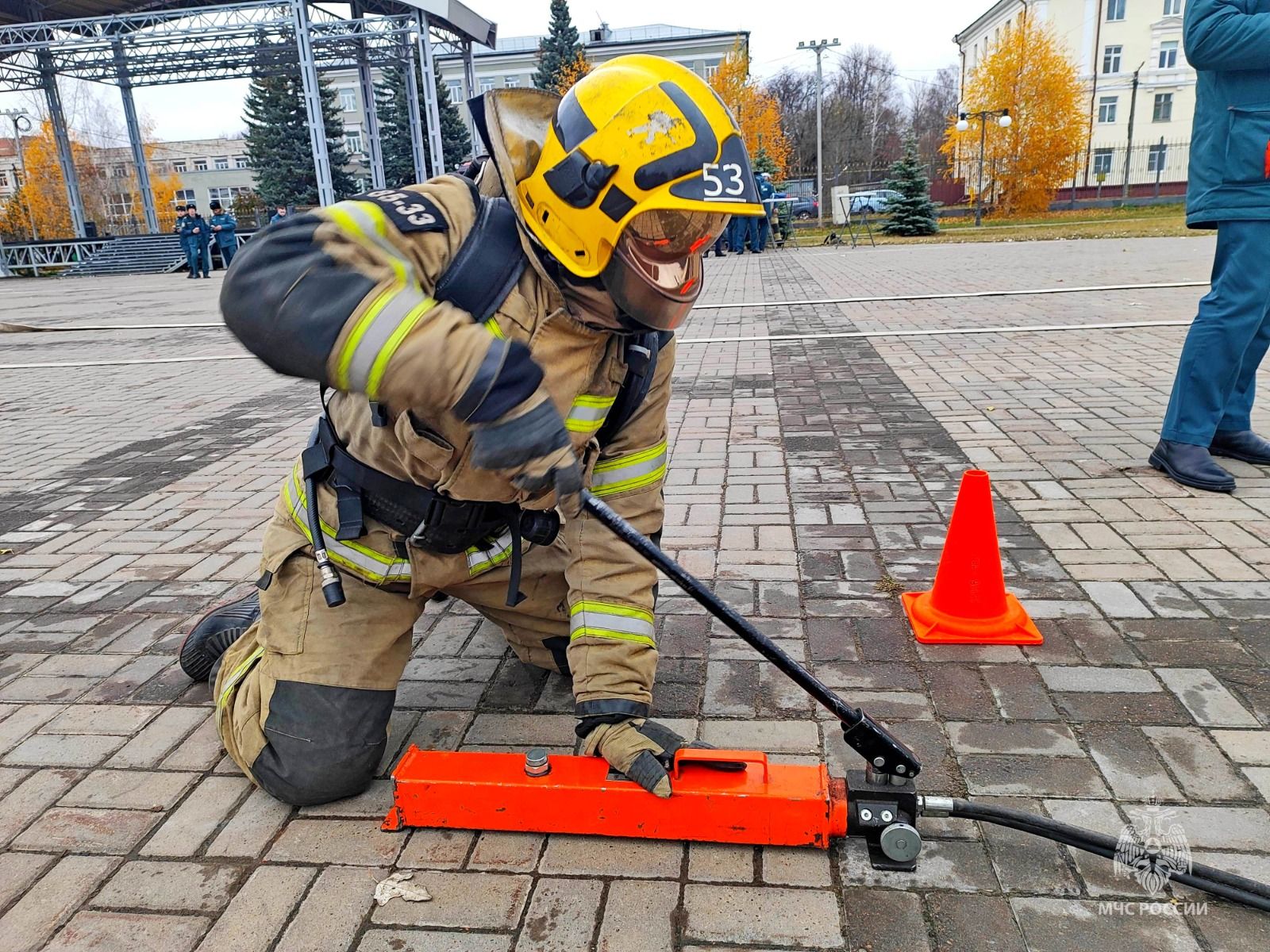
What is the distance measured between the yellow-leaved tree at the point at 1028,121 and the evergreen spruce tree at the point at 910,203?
30.5 ft

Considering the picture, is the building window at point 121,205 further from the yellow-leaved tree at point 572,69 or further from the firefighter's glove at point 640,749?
the firefighter's glove at point 640,749

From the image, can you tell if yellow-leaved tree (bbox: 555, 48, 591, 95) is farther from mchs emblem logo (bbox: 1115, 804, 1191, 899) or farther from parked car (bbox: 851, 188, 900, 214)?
mchs emblem logo (bbox: 1115, 804, 1191, 899)

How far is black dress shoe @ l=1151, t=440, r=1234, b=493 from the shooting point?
4.25 metres

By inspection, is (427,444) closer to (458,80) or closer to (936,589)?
(936,589)

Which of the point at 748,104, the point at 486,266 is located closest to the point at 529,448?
the point at 486,266

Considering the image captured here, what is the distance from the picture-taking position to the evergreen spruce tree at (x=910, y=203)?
29375mm

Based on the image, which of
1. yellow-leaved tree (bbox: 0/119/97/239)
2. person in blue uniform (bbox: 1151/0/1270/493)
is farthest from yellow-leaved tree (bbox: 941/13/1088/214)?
yellow-leaved tree (bbox: 0/119/97/239)

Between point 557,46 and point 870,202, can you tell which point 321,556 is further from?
point 557,46

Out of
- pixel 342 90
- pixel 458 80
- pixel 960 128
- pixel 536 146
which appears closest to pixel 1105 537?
pixel 536 146

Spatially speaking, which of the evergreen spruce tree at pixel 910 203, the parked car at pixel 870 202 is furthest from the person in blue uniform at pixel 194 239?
the parked car at pixel 870 202

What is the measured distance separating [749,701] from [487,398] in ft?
4.67

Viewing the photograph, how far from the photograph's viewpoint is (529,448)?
1.84 meters

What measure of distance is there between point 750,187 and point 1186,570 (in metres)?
2.54

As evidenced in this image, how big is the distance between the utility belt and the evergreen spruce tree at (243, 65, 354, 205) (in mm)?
44561
